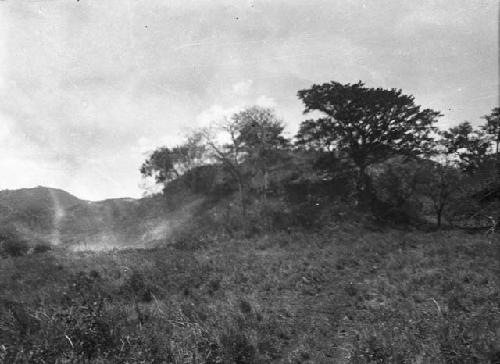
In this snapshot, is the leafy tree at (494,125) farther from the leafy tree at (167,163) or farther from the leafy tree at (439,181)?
the leafy tree at (167,163)

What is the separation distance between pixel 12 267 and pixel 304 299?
15051mm

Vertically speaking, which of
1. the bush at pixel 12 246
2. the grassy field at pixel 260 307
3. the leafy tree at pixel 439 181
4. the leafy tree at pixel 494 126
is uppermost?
the leafy tree at pixel 494 126

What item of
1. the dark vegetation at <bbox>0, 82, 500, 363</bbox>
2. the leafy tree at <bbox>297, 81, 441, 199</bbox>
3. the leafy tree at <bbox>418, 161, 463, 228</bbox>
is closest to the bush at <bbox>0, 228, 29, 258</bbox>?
the dark vegetation at <bbox>0, 82, 500, 363</bbox>

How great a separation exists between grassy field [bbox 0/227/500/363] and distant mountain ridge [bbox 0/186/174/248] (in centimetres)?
1977

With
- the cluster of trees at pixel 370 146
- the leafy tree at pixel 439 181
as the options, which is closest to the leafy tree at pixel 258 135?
the cluster of trees at pixel 370 146

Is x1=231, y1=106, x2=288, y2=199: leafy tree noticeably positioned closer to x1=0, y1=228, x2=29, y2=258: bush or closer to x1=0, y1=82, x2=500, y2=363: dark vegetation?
x1=0, y1=82, x2=500, y2=363: dark vegetation

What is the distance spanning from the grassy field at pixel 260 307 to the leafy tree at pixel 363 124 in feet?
43.5

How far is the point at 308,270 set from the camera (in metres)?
12.4

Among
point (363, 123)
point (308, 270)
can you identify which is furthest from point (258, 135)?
point (308, 270)

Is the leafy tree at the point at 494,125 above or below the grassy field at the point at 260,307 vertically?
above

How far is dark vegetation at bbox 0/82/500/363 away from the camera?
5.61 m

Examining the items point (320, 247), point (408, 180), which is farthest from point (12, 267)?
point (408, 180)

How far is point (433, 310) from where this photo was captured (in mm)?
7504

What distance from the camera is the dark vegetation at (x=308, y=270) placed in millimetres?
5605
